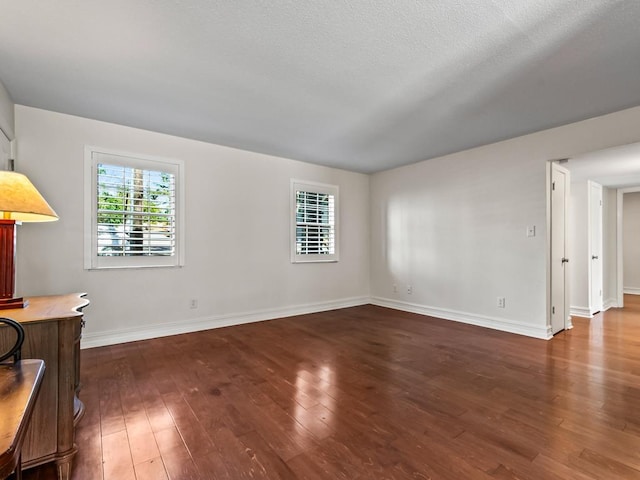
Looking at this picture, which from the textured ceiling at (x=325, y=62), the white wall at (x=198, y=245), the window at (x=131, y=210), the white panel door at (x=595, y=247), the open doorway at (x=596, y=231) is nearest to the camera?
the textured ceiling at (x=325, y=62)

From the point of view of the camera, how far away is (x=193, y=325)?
402 cm

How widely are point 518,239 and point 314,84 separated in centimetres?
317

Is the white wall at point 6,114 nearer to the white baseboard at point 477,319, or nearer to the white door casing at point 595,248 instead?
the white baseboard at point 477,319

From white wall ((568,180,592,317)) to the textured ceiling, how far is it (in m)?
2.17

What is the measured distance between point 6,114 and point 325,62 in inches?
113

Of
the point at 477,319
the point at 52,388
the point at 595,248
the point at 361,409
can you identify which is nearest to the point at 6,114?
the point at 52,388

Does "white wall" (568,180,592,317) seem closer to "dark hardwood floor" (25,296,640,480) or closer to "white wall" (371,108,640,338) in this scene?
"dark hardwood floor" (25,296,640,480)

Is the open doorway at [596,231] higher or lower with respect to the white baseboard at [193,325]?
higher

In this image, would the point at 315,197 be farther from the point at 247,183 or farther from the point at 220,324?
the point at 220,324

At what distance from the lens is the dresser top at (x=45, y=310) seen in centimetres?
156

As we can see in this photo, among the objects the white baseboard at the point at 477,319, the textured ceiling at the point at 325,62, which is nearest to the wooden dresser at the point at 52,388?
the textured ceiling at the point at 325,62

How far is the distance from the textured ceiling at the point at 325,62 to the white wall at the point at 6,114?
0.24ft

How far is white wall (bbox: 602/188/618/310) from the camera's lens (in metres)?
5.62

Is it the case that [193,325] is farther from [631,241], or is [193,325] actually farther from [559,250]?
[631,241]
